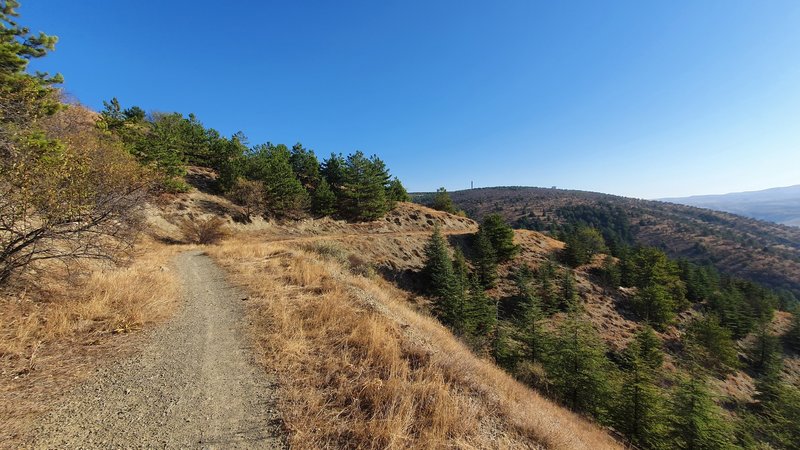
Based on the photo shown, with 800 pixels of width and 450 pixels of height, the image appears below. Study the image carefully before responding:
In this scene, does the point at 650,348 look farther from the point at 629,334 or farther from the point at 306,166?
the point at 306,166

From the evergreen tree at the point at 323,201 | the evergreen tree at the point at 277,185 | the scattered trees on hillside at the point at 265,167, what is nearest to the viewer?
the scattered trees on hillside at the point at 265,167

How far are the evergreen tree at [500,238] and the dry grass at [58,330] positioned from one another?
1763 inches

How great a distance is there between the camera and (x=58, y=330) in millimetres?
5586

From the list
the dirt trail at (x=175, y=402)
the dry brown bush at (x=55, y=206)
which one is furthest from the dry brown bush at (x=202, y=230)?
the dirt trail at (x=175, y=402)

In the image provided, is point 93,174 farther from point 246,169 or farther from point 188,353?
point 246,169

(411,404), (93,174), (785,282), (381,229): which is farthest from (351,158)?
(785,282)

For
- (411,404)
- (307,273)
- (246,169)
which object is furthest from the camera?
(246,169)

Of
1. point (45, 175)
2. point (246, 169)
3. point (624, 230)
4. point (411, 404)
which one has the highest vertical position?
point (246, 169)

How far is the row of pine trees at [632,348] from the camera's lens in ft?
51.5

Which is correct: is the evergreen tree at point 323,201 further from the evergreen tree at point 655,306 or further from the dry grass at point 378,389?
the evergreen tree at point 655,306

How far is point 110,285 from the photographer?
7832 mm

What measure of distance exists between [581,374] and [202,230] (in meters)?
35.1

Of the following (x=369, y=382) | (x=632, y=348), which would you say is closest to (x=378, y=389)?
(x=369, y=382)

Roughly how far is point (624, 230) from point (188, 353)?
217688 mm
